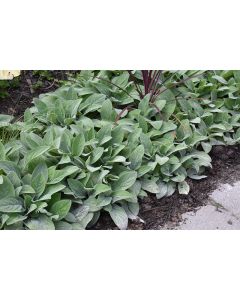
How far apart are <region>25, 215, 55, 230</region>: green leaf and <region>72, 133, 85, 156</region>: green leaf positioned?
456 millimetres

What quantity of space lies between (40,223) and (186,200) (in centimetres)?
88

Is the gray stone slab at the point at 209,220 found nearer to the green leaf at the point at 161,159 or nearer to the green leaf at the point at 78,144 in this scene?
the green leaf at the point at 161,159

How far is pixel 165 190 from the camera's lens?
2826 millimetres

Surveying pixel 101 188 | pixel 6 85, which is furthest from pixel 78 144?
pixel 6 85

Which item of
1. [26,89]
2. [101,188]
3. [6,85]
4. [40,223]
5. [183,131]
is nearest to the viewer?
[40,223]

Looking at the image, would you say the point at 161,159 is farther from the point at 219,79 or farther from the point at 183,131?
the point at 219,79

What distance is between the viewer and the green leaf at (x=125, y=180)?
2.68 metres

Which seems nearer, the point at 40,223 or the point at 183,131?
the point at 40,223

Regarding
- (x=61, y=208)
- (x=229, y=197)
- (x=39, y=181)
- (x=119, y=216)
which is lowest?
(x=229, y=197)

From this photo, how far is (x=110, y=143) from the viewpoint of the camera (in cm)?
291

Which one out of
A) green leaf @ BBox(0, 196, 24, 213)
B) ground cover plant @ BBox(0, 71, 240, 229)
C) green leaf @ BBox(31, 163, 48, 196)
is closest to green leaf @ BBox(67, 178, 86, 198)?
ground cover plant @ BBox(0, 71, 240, 229)

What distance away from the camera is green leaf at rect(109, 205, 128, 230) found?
2.57m

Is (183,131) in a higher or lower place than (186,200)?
higher

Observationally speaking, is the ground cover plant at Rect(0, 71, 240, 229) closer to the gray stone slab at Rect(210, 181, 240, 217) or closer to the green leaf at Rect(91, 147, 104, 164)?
the green leaf at Rect(91, 147, 104, 164)
